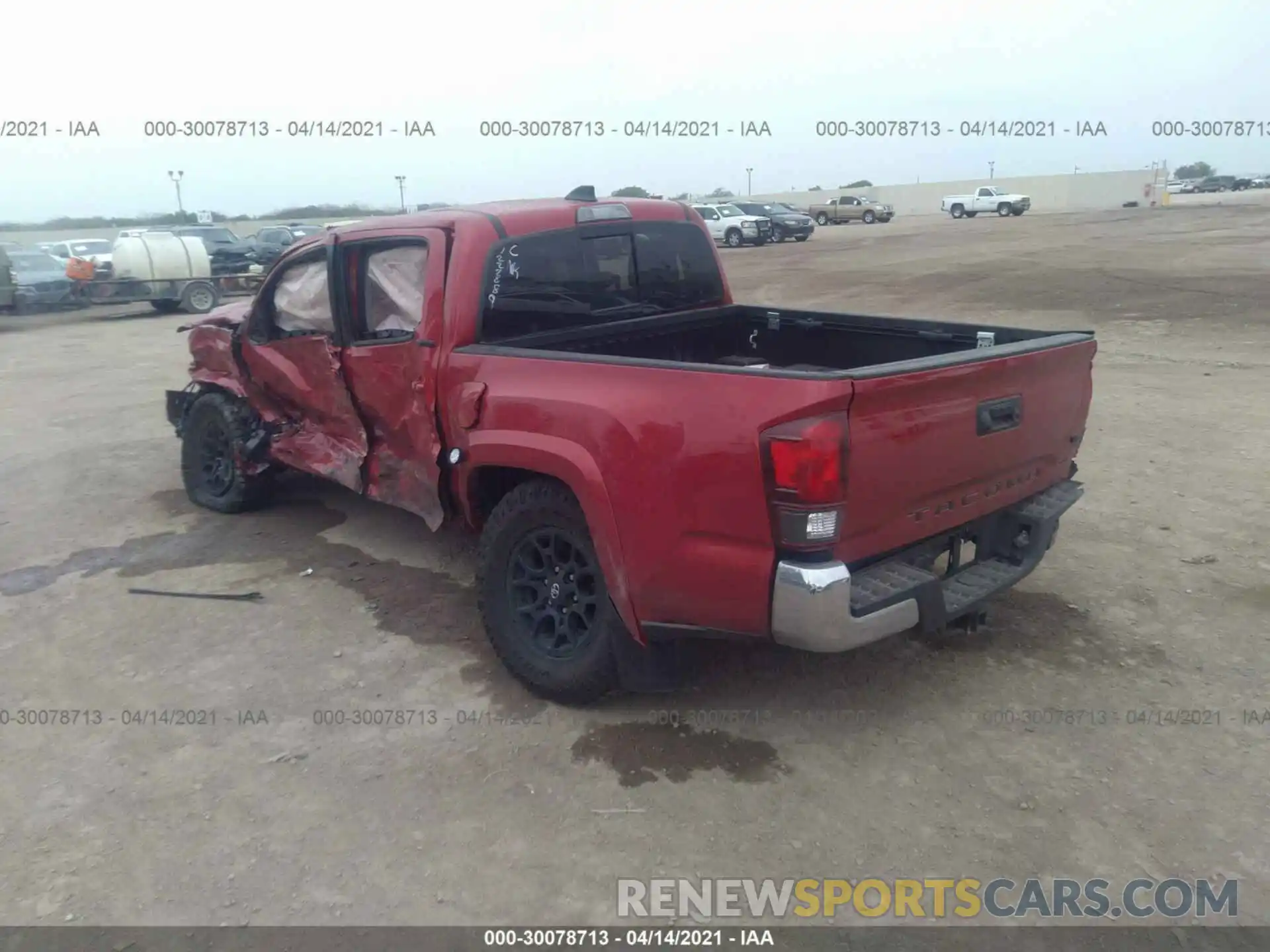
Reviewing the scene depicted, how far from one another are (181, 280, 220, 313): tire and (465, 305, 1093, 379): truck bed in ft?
62.4

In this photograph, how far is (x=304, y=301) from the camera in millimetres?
5512

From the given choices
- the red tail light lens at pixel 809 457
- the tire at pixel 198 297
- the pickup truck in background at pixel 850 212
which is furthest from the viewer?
the pickup truck in background at pixel 850 212

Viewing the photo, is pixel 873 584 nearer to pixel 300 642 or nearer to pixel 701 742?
pixel 701 742

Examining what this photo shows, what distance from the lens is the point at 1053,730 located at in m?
3.72

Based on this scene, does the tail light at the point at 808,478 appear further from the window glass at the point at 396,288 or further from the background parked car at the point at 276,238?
the background parked car at the point at 276,238

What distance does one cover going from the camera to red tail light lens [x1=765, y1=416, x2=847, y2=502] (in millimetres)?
3018

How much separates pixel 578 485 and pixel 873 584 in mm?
1128

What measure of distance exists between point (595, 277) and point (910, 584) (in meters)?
2.30

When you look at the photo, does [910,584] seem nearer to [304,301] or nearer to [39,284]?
[304,301]

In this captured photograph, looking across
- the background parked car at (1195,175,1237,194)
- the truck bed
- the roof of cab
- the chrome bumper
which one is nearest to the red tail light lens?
the chrome bumper

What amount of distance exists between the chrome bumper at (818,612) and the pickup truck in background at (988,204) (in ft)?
166

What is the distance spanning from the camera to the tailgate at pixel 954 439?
10.3 feet

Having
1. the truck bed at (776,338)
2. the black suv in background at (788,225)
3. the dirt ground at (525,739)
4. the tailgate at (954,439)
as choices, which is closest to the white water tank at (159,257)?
the dirt ground at (525,739)

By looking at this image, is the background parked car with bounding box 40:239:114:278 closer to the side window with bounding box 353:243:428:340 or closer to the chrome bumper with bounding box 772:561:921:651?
the side window with bounding box 353:243:428:340
